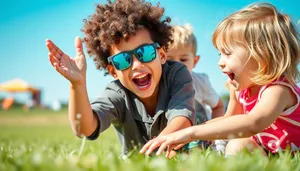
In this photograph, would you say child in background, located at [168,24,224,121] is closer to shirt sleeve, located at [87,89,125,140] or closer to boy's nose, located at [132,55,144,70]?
shirt sleeve, located at [87,89,125,140]

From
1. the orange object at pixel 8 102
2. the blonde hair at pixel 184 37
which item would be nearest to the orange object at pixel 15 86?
the orange object at pixel 8 102

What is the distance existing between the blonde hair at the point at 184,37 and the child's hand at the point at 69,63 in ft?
9.06

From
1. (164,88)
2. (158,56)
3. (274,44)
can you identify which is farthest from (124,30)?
(274,44)

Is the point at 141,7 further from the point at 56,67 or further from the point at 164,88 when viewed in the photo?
the point at 56,67

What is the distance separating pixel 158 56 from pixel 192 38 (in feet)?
8.25

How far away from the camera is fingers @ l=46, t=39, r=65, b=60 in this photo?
3488 mm

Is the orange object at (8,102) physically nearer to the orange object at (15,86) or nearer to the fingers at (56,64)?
the orange object at (15,86)

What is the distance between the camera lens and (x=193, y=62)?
21.4ft

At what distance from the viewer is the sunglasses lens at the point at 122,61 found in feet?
12.8

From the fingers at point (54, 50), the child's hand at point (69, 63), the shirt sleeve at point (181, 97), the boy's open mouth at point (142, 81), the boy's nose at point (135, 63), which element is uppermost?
the fingers at point (54, 50)

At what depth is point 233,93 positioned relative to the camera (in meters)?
3.89

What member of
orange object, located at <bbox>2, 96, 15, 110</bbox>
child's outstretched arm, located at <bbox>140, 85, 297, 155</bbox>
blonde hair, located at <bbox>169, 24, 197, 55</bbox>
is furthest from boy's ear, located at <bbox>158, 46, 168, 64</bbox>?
orange object, located at <bbox>2, 96, 15, 110</bbox>

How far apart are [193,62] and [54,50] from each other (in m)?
3.37

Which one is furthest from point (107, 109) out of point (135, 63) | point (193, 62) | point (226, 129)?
point (193, 62)
